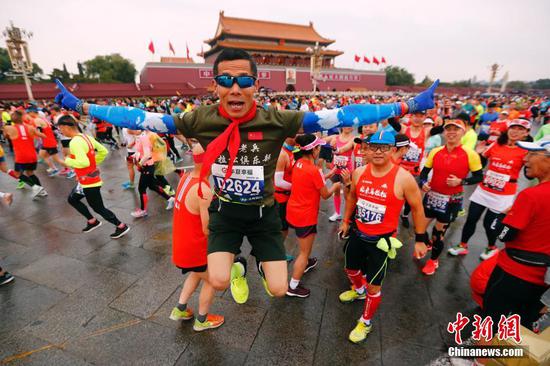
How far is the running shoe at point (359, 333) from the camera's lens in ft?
8.95

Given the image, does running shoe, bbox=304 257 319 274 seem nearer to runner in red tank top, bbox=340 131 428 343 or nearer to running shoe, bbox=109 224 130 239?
A: runner in red tank top, bbox=340 131 428 343

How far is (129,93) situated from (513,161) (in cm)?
4061

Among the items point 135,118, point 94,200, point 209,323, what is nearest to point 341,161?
point 209,323

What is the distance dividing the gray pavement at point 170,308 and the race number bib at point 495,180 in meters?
1.22

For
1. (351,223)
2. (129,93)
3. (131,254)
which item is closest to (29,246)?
(131,254)

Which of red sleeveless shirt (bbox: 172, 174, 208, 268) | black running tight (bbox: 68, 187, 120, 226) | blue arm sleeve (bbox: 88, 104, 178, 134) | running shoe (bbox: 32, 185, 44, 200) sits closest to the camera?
blue arm sleeve (bbox: 88, 104, 178, 134)

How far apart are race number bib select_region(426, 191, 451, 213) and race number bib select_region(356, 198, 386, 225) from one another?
6.13ft

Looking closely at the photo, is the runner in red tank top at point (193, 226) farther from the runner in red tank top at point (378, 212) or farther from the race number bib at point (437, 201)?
the race number bib at point (437, 201)

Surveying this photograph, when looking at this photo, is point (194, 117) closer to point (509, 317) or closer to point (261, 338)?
point (261, 338)

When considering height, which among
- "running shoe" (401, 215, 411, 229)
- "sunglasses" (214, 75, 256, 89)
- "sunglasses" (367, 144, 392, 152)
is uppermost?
"sunglasses" (214, 75, 256, 89)

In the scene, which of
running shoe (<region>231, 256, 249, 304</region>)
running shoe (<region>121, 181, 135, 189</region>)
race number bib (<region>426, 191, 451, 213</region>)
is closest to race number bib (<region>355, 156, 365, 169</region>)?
race number bib (<region>426, 191, 451, 213</region>)

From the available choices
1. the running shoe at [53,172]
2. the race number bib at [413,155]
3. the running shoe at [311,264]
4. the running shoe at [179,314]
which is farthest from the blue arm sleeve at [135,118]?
the running shoe at [53,172]

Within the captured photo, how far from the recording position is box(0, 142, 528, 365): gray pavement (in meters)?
2.62

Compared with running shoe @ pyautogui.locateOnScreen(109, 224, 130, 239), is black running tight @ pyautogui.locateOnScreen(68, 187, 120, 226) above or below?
above
